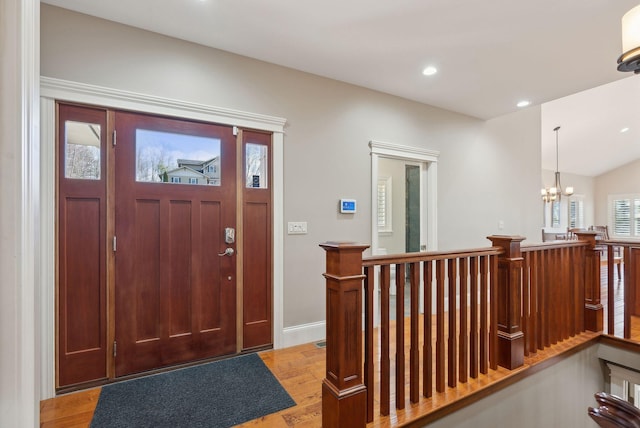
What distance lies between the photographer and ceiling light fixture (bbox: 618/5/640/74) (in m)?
1.61

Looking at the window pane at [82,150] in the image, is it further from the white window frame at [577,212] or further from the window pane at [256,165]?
the white window frame at [577,212]

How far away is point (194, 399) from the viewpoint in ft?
6.55

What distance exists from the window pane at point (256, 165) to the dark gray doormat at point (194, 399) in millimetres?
1580

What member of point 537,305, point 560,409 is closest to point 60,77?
point 537,305

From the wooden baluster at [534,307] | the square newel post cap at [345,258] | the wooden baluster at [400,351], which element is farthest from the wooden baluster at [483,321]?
the square newel post cap at [345,258]

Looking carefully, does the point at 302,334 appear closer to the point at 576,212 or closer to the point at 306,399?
the point at 306,399

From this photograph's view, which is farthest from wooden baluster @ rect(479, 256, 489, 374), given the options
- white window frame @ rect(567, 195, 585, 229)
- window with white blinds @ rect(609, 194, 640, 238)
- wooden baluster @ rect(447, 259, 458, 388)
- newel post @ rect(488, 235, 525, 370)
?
window with white blinds @ rect(609, 194, 640, 238)

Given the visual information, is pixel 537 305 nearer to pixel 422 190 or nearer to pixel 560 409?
pixel 560 409

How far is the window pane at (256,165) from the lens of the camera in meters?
2.70

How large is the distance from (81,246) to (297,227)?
169cm

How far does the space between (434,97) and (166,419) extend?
3972mm

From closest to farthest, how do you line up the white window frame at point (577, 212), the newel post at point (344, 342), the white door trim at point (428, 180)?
the newel post at point (344, 342) → the white door trim at point (428, 180) → the white window frame at point (577, 212)

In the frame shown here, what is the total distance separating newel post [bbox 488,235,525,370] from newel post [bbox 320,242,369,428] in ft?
4.19

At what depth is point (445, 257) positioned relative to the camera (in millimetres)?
1939
